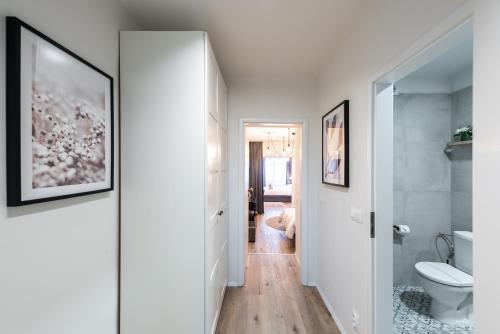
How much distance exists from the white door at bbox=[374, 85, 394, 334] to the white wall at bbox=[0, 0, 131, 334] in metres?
1.71

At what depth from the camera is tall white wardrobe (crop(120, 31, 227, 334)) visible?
1658 mm

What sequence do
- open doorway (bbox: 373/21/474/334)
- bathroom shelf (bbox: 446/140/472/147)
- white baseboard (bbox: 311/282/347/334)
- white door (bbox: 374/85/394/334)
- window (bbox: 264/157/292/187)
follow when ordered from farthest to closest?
window (bbox: 264/157/292/187) < bathroom shelf (bbox: 446/140/472/147) < open doorway (bbox: 373/21/474/334) < white baseboard (bbox: 311/282/347/334) < white door (bbox: 374/85/394/334)

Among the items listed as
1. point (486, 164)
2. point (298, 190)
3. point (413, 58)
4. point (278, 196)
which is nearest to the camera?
point (486, 164)

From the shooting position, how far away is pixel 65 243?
121 cm

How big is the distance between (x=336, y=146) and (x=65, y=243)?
6.65ft

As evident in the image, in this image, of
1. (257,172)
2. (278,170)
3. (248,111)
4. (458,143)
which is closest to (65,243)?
(248,111)

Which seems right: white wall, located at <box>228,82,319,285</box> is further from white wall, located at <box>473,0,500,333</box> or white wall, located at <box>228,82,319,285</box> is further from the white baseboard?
white wall, located at <box>473,0,500,333</box>

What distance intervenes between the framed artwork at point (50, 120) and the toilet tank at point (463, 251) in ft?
10.3

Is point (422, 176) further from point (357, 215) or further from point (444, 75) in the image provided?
point (357, 215)

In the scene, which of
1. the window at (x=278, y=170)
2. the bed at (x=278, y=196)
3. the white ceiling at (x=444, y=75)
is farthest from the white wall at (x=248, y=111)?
the window at (x=278, y=170)

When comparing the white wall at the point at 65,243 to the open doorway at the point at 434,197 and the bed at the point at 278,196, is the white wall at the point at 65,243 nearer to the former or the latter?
the open doorway at the point at 434,197

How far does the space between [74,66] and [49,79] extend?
18cm

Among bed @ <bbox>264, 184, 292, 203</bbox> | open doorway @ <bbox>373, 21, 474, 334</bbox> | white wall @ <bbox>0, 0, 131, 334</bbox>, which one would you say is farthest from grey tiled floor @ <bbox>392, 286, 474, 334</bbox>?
bed @ <bbox>264, 184, 292, 203</bbox>

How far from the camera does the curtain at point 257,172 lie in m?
8.05
